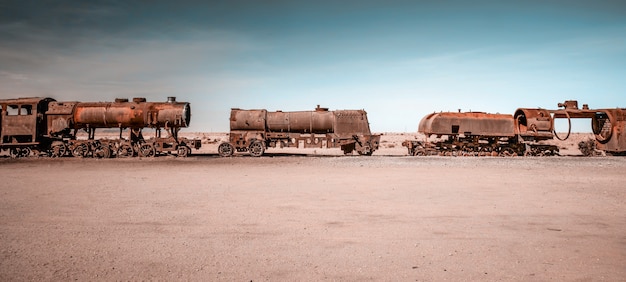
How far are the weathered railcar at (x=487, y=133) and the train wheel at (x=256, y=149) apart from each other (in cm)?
979

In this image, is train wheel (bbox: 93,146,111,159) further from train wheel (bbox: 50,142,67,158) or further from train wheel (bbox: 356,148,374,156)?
train wheel (bbox: 356,148,374,156)

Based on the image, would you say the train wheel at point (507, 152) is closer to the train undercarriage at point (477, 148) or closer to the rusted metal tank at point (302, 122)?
the train undercarriage at point (477, 148)

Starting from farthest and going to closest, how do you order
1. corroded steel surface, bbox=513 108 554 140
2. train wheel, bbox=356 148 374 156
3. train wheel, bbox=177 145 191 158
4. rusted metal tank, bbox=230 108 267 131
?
1. train wheel, bbox=356 148 374 156
2. rusted metal tank, bbox=230 108 267 131
3. corroded steel surface, bbox=513 108 554 140
4. train wheel, bbox=177 145 191 158

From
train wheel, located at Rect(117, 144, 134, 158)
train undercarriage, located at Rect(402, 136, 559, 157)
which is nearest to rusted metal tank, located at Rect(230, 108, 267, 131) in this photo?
train wheel, located at Rect(117, 144, 134, 158)

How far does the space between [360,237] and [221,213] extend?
11.4 ft

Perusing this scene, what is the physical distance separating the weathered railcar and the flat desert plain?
32.0ft

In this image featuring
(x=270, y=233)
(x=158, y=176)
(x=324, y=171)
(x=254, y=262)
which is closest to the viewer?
(x=254, y=262)

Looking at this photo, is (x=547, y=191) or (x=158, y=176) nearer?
(x=547, y=191)

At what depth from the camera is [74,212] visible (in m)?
8.53

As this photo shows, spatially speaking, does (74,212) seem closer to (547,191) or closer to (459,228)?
(459,228)

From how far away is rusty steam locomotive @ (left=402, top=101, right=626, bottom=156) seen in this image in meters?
23.7

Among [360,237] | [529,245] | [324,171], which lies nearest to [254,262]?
[360,237]

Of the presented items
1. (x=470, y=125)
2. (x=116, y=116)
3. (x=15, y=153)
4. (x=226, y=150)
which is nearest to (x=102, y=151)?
(x=116, y=116)

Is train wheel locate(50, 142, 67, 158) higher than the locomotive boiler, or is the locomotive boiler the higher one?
the locomotive boiler
